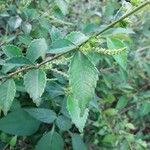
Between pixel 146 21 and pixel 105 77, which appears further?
pixel 146 21

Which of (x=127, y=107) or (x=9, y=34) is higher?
(x=9, y=34)

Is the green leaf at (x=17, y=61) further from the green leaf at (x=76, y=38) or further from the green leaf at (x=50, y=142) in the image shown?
the green leaf at (x=50, y=142)

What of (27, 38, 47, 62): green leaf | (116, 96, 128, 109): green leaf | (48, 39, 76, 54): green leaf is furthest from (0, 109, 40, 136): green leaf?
(116, 96, 128, 109): green leaf

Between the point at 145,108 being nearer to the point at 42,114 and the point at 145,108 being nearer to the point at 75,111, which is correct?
the point at 42,114

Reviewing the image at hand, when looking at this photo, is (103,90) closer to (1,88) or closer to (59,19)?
(59,19)

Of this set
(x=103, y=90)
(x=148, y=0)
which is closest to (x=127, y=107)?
(x=103, y=90)

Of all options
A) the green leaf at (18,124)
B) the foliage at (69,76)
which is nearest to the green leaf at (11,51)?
the foliage at (69,76)

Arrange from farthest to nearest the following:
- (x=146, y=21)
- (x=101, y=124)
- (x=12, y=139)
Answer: (x=146, y=21) → (x=101, y=124) → (x=12, y=139)

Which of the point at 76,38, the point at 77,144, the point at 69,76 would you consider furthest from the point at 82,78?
the point at 77,144
